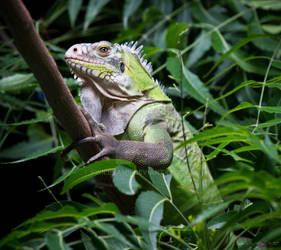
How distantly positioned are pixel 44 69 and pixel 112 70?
Answer: 61 centimetres

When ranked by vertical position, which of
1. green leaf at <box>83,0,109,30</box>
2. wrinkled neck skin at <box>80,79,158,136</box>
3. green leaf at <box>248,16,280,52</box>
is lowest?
green leaf at <box>248,16,280,52</box>

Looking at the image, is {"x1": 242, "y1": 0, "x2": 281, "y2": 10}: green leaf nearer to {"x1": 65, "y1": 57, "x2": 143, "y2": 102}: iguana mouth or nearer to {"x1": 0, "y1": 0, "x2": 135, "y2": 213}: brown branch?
{"x1": 65, "y1": 57, "x2": 143, "y2": 102}: iguana mouth

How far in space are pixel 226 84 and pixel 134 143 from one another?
5.84ft

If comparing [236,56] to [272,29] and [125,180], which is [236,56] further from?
[125,180]

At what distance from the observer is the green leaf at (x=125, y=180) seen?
4.19ft

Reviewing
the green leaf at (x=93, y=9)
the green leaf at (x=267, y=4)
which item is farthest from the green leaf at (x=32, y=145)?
the green leaf at (x=267, y=4)

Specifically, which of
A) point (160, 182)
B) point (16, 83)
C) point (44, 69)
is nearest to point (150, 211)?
point (160, 182)

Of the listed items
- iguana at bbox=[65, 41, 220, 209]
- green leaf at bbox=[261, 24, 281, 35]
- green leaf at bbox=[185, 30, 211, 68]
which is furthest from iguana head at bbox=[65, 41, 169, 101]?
green leaf at bbox=[261, 24, 281, 35]

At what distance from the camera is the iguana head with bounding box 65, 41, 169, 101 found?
1.86 m

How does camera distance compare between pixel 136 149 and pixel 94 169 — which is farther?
pixel 136 149

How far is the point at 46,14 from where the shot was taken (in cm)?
424

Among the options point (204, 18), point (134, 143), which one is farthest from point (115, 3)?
point (134, 143)

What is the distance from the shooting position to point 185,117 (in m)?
2.33

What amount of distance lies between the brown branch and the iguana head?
38cm
